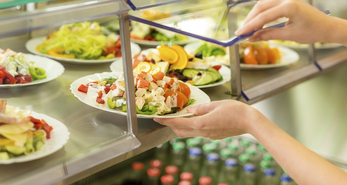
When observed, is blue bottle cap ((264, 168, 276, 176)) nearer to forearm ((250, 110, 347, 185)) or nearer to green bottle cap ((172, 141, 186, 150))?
green bottle cap ((172, 141, 186, 150))

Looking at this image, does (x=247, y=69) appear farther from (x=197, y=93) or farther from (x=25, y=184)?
(x=25, y=184)

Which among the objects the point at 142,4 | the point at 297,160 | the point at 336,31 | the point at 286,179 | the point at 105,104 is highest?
the point at 142,4

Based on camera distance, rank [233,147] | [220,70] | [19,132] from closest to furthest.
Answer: [19,132] → [220,70] → [233,147]

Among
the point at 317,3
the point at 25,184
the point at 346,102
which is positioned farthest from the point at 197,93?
the point at 346,102

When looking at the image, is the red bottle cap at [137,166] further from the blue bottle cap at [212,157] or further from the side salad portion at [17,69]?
the side salad portion at [17,69]

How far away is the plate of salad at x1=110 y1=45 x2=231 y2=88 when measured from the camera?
4.92 ft

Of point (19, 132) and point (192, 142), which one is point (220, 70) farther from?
point (19, 132)

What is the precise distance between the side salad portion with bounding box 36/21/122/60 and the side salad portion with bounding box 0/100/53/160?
2.09 ft

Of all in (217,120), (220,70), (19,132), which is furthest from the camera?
(220,70)

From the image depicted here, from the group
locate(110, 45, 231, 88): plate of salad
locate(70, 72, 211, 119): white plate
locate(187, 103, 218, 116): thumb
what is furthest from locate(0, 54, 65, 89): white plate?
locate(187, 103, 218, 116): thumb

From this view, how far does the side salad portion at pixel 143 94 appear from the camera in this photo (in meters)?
1.15

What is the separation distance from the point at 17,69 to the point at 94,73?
10.6 inches

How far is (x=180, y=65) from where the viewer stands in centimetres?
155

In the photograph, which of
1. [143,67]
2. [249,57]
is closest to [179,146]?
[249,57]
